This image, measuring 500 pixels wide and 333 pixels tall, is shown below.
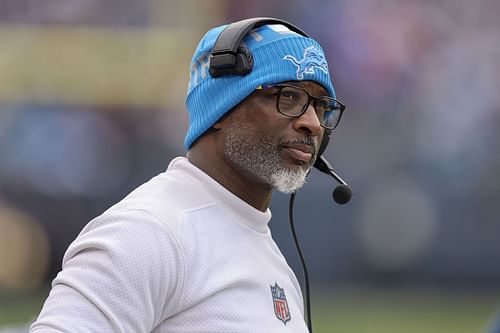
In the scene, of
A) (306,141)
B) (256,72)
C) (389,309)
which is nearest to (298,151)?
(306,141)

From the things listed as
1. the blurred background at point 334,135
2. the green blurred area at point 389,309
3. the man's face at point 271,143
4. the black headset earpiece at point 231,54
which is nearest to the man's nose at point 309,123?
the man's face at point 271,143

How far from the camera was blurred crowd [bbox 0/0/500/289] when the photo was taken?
31.5 ft

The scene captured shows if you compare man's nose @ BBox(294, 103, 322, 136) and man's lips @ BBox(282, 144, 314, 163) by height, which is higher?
man's nose @ BBox(294, 103, 322, 136)

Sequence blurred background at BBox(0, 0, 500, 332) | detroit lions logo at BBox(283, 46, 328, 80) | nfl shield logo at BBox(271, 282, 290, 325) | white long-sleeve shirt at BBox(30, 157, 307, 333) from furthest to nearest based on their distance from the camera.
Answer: blurred background at BBox(0, 0, 500, 332)
detroit lions logo at BBox(283, 46, 328, 80)
nfl shield logo at BBox(271, 282, 290, 325)
white long-sleeve shirt at BBox(30, 157, 307, 333)

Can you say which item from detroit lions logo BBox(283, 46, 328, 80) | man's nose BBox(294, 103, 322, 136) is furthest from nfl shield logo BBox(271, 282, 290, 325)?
detroit lions logo BBox(283, 46, 328, 80)

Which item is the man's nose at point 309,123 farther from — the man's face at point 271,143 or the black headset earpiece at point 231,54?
the black headset earpiece at point 231,54

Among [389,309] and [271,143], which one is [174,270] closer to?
[271,143]

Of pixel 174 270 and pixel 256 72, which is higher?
pixel 256 72

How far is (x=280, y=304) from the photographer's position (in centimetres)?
196

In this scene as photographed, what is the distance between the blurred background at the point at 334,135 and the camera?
9.56 meters

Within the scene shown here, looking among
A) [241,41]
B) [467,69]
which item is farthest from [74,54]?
[241,41]

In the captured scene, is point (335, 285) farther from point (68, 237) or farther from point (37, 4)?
point (37, 4)

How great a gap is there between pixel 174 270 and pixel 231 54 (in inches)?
19.9

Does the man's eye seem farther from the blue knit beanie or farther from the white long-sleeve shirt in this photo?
the white long-sleeve shirt
